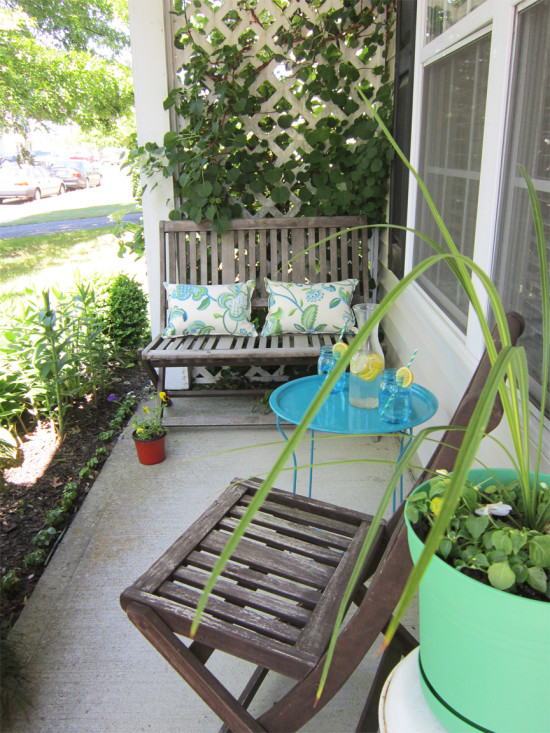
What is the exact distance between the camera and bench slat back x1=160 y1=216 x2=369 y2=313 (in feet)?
11.0

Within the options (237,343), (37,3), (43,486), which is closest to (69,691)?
(43,486)

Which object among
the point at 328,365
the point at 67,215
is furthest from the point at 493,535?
the point at 67,215

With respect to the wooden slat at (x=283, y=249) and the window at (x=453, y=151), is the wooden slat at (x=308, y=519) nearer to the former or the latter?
the window at (x=453, y=151)

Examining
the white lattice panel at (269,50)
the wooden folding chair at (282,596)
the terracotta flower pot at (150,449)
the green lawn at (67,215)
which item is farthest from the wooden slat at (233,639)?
the green lawn at (67,215)

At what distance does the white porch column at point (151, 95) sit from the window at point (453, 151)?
61.4 inches

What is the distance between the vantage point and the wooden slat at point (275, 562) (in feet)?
4.51

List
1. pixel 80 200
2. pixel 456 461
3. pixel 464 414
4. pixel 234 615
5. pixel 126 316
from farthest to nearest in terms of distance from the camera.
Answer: pixel 80 200 → pixel 126 316 → pixel 234 615 → pixel 464 414 → pixel 456 461

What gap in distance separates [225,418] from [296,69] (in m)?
1.95

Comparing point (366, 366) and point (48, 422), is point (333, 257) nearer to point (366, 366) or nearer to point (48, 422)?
point (366, 366)

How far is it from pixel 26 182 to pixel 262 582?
13.6 meters

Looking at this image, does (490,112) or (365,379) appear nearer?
(490,112)

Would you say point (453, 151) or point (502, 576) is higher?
point (453, 151)

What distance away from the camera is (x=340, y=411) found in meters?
1.98

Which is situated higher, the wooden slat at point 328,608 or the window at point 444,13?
the window at point 444,13
